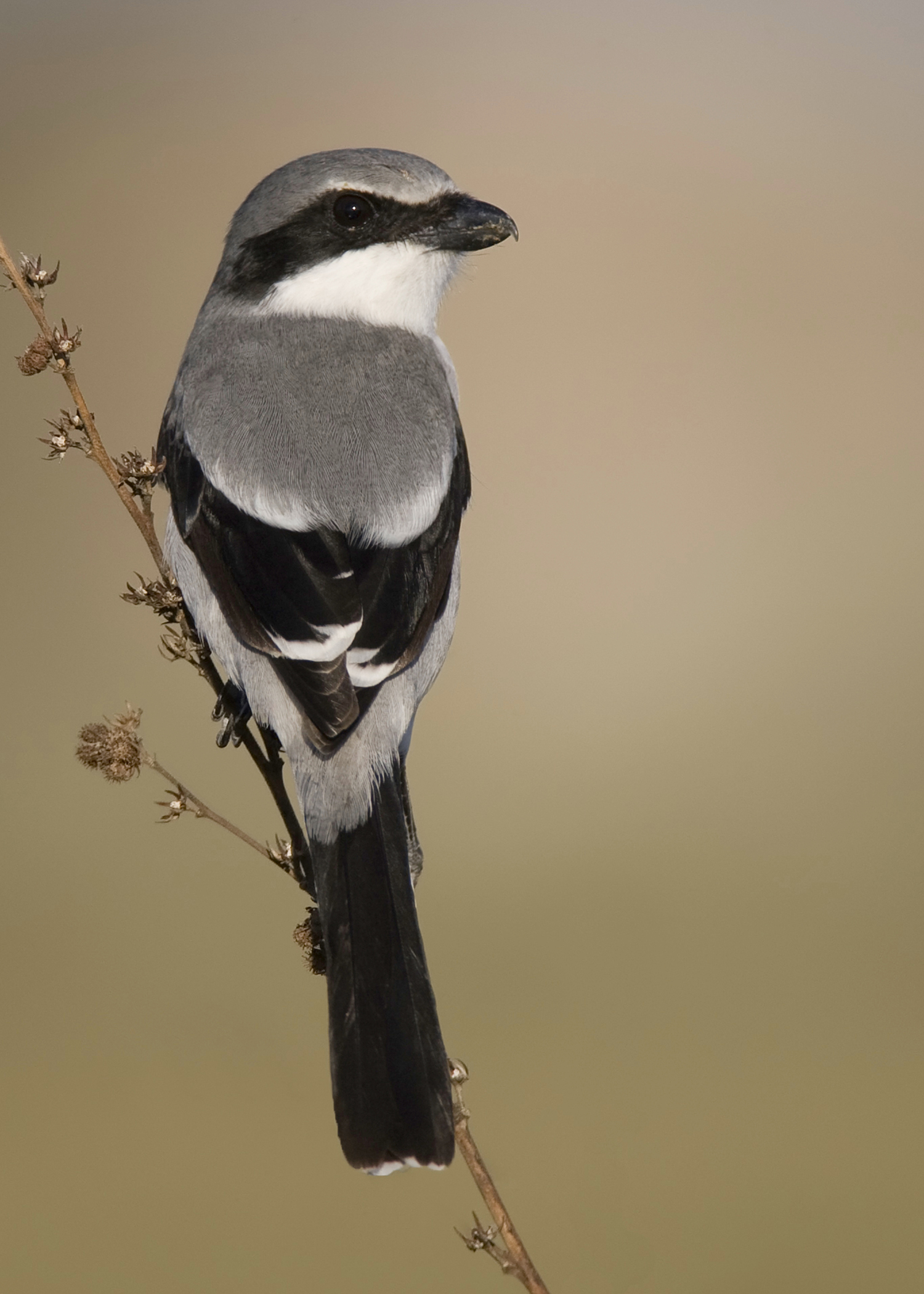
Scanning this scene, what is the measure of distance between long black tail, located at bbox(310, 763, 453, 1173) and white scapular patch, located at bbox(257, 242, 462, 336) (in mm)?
1150

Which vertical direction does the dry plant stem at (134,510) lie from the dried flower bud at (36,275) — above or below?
below

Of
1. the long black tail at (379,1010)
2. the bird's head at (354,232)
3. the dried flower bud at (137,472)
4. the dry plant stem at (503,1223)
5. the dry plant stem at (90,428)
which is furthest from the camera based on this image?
the bird's head at (354,232)

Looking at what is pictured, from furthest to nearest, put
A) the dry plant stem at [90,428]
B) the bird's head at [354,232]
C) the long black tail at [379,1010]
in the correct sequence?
1. the bird's head at [354,232]
2. the dry plant stem at [90,428]
3. the long black tail at [379,1010]

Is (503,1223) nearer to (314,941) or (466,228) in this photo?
(314,941)

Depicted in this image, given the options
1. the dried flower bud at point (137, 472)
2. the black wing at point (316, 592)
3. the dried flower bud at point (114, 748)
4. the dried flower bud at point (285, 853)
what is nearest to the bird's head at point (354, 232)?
the black wing at point (316, 592)

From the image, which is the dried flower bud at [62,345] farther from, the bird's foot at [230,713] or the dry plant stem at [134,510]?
the bird's foot at [230,713]

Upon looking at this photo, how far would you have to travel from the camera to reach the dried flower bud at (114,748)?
1.92 meters

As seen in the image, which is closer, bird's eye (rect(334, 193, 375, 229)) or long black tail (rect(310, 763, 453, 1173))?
long black tail (rect(310, 763, 453, 1173))

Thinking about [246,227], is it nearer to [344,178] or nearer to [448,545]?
[344,178]

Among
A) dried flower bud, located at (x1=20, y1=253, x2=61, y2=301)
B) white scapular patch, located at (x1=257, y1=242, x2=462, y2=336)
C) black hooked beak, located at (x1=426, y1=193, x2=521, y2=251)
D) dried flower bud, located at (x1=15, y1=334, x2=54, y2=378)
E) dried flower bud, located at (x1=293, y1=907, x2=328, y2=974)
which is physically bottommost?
dried flower bud, located at (x1=293, y1=907, x2=328, y2=974)

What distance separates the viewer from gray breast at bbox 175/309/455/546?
2182 mm

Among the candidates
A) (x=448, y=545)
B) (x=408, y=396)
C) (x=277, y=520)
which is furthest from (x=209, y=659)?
(x=408, y=396)

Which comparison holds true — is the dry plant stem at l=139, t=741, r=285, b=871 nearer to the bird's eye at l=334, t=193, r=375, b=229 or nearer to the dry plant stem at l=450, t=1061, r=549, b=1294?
the dry plant stem at l=450, t=1061, r=549, b=1294

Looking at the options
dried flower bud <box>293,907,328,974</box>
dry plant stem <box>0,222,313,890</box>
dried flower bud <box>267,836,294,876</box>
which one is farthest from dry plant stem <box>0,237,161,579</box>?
dried flower bud <box>293,907,328,974</box>
